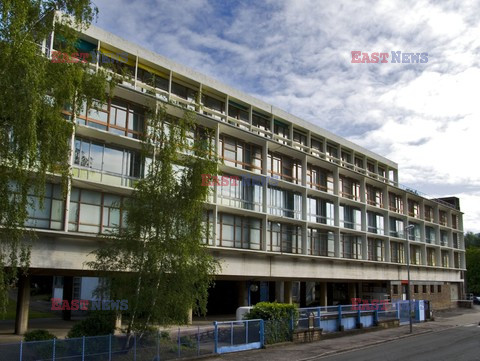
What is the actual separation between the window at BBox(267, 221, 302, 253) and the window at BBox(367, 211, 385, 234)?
1267 cm

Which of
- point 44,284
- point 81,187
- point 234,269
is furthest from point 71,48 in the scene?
point 44,284

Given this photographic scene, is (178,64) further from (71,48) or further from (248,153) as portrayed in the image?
(71,48)

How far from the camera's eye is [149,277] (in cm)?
1781

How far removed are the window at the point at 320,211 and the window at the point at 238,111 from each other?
9.45m

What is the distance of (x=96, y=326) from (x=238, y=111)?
23652 millimetres

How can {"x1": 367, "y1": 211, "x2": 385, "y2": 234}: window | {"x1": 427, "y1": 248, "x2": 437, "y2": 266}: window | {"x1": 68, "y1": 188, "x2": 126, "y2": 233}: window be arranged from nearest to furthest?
{"x1": 68, "y1": 188, "x2": 126, "y2": 233}: window < {"x1": 367, "y1": 211, "x2": 385, "y2": 234}: window < {"x1": 427, "y1": 248, "x2": 437, "y2": 266}: window

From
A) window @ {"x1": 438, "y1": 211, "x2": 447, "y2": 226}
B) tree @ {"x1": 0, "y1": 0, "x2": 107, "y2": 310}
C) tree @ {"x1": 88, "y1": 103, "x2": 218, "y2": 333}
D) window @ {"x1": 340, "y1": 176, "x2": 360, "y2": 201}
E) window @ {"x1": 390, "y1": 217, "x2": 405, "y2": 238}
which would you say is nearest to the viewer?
tree @ {"x1": 0, "y1": 0, "x2": 107, "y2": 310}

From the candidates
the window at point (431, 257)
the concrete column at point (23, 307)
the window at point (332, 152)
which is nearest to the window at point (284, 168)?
the window at point (332, 152)

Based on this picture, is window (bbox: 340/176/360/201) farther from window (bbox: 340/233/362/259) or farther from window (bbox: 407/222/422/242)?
window (bbox: 407/222/422/242)

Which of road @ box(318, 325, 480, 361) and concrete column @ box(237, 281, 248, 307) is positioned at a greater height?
concrete column @ box(237, 281, 248, 307)

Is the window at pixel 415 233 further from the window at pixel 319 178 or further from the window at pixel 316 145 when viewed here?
the window at pixel 316 145

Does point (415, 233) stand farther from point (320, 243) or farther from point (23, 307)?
point (23, 307)

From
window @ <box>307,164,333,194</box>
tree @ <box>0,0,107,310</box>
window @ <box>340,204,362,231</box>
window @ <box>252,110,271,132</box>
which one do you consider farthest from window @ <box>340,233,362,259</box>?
tree @ <box>0,0,107,310</box>

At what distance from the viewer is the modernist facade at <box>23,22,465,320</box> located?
2594 cm
